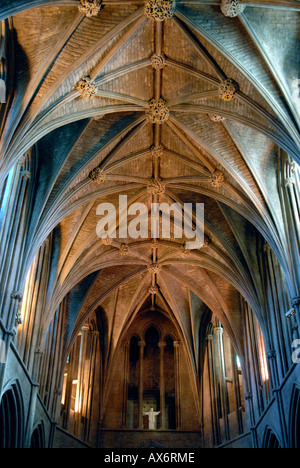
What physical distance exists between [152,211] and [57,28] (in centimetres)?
1023

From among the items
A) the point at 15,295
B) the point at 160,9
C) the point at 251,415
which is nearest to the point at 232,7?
the point at 160,9

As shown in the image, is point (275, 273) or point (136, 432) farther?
point (136, 432)

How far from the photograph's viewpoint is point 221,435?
26.7m

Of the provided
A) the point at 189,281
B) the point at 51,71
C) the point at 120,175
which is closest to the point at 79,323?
the point at 189,281

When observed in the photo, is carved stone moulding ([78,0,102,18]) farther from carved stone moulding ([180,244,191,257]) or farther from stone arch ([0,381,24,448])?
carved stone moulding ([180,244,191,257])

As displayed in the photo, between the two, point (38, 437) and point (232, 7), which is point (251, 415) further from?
point (232, 7)

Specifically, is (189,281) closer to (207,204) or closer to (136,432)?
(207,204)

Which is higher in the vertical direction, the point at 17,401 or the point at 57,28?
the point at 57,28

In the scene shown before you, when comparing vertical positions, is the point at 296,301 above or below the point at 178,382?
below

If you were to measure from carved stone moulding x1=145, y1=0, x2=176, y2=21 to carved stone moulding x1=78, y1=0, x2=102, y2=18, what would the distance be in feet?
4.56

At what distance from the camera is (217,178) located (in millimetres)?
20609

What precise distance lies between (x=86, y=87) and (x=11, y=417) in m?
10.5

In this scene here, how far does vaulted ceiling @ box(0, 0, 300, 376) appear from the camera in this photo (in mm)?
15891

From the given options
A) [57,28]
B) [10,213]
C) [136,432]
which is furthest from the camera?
[136,432]
